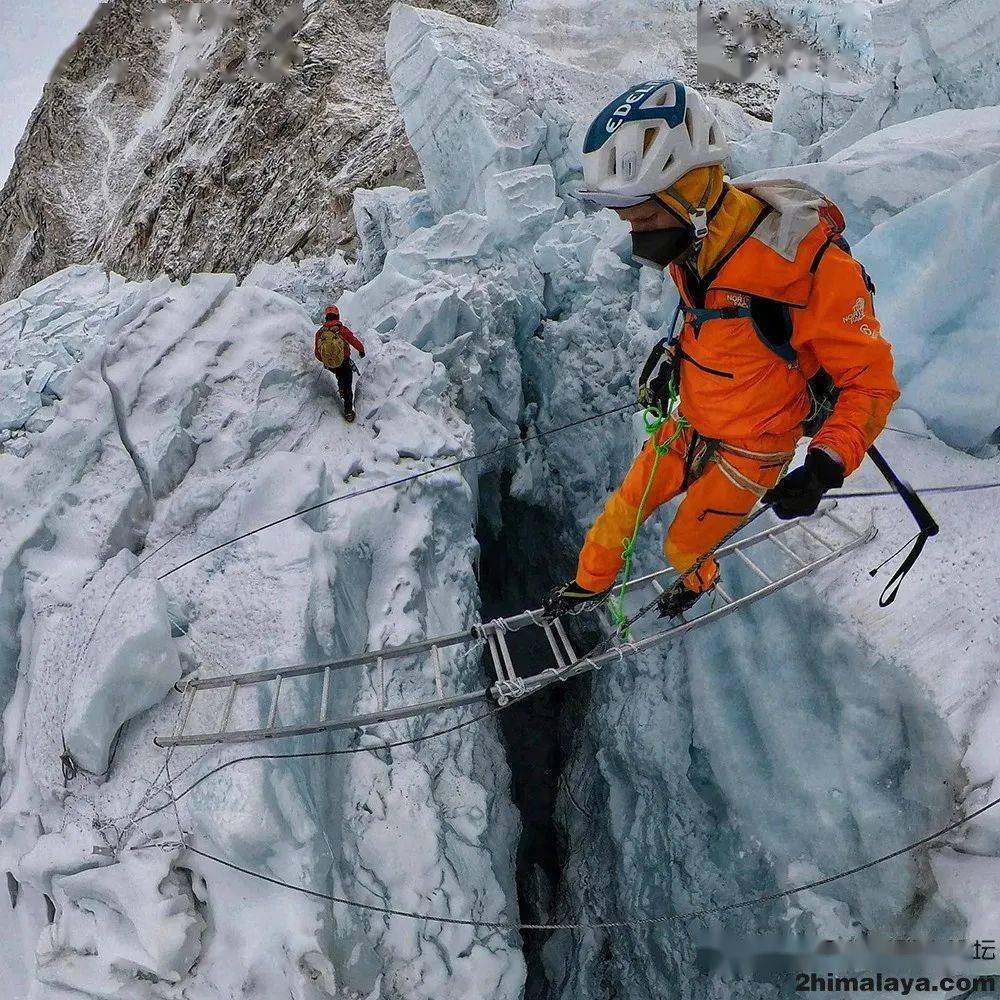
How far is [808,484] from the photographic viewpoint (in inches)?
58.2

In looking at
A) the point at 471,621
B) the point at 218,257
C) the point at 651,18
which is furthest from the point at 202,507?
the point at 218,257

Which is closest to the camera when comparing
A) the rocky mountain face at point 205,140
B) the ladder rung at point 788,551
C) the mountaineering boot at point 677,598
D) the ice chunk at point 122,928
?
the ice chunk at point 122,928

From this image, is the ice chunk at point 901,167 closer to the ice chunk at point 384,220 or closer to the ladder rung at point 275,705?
the ladder rung at point 275,705

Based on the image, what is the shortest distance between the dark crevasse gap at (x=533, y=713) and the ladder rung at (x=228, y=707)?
2.04m

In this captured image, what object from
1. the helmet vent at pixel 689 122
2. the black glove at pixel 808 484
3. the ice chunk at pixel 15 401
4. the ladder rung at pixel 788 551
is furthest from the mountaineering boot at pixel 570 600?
the ice chunk at pixel 15 401

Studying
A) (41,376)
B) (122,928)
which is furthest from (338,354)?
(41,376)

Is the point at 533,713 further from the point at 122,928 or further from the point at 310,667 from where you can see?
the point at 122,928

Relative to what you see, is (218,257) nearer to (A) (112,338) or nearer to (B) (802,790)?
(A) (112,338)

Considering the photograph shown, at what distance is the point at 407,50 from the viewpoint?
5961 mm

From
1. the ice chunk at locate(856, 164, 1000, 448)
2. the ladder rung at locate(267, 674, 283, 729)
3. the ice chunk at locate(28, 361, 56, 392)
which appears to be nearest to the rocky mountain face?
the ice chunk at locate(28, 361, 56, 392)

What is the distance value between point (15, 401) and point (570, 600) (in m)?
5.67

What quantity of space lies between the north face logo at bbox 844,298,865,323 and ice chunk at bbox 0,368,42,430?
238 inches

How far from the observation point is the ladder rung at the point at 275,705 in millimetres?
2242

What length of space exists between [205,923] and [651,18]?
1080 cm
